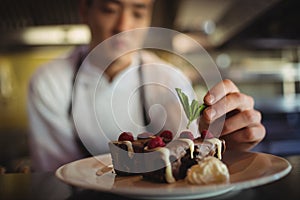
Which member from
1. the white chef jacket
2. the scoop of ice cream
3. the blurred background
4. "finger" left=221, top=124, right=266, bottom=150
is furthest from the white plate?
the blurred background

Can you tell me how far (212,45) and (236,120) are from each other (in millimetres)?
2214

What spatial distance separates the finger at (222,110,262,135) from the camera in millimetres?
730

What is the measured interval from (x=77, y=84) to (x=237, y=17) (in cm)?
143

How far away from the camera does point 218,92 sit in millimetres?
670

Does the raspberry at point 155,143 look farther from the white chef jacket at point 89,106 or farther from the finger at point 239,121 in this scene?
the white chef jacket at point 89,106

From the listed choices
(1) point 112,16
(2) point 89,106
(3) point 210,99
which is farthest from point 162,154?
(1) point 112,16

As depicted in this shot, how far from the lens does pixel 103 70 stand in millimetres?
1379

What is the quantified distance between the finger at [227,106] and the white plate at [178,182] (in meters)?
0.07

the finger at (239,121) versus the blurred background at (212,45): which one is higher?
the blurred background at (212,45)

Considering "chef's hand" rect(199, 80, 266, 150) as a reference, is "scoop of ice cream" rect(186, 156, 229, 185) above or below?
below

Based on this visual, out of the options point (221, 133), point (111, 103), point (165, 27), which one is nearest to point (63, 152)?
point (111, 103)

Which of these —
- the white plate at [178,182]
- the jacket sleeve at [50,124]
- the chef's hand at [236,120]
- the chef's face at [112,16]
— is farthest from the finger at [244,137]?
the chef's face at [112,16]

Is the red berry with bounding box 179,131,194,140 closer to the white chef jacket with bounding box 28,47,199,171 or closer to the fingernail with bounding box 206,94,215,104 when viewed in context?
the fingernail with bounding box 206,94,215,104

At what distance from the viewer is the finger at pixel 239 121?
28.7 inches
